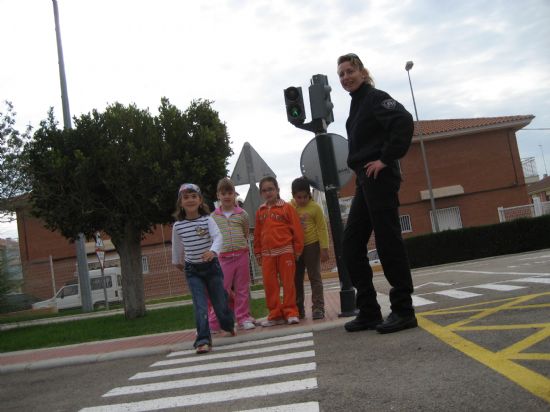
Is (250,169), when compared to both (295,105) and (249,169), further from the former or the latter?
(295,105)

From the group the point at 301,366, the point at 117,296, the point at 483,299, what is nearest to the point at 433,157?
the point at 117,296

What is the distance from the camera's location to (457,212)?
32969mm

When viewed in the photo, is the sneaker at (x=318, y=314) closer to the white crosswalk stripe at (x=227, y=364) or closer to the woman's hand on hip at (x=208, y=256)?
the woman's hand on hip at (x=208, y=256)

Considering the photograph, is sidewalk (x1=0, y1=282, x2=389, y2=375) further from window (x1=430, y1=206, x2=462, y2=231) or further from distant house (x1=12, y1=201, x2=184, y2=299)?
window (x1=430, y1=206, x2=462, y2=231)

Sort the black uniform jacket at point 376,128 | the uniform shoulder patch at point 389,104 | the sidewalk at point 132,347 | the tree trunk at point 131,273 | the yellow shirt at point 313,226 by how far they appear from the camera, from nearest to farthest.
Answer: the black uniform jacket at point 376,128 → the uniform shoulder patch at point 389,104 → the sidewalk at point 132,347 → the yellow shirt at point 313,226 → the tree trunk at point 131,273

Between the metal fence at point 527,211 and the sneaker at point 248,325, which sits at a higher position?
the metal fence at point 527,211

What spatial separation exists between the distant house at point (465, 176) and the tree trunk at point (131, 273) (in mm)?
22916

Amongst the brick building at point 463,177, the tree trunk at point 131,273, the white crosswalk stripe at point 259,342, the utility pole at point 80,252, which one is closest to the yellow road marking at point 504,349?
the white crosswalk stripe at point 259,342

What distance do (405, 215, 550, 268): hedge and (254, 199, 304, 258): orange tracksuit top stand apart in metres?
17.5

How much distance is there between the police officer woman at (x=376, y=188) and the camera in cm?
438

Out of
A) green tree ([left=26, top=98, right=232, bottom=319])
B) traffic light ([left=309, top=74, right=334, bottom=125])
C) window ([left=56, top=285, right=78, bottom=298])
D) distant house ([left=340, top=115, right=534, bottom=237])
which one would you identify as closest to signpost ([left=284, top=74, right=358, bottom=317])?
traffic light ([left=309, top=74, right=334, bottom=125])

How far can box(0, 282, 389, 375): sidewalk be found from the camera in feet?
19.4

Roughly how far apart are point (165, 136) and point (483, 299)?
714 centimetres

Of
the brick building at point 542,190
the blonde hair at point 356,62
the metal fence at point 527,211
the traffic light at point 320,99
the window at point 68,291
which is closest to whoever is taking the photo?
the blonde hair at point 356,62
